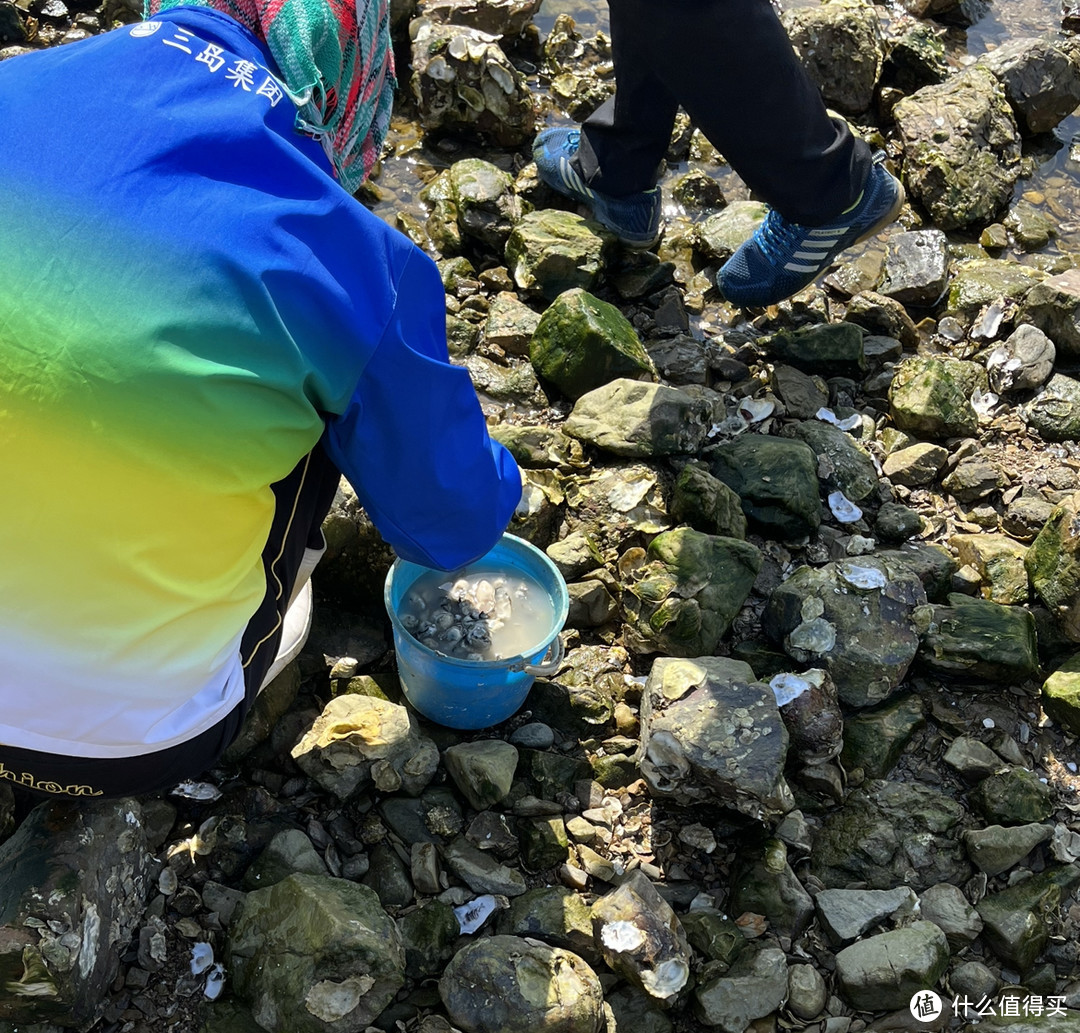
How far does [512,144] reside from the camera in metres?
4.04

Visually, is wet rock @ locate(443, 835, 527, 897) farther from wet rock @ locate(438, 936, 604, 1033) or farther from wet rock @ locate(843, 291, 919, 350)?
wet rock @ locate(843, 291, 919, 350)

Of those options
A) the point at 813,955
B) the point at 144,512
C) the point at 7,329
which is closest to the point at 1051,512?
the point at 813,955

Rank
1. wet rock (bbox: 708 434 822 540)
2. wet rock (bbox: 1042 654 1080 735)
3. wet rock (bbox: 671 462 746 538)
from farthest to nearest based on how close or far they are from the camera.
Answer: wet rock (bbox: 708 434 822 540), wet rock (bbox: 671 462 746 538), wet rock (bbox: 1042 654 1080 735)

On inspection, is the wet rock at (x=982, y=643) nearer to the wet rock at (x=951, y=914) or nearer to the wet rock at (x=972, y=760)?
the wet rock at (x=972, y=760)

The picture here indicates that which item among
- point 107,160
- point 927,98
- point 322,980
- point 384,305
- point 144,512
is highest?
point 107,160

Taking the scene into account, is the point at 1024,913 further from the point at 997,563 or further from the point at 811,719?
the point at 997,563

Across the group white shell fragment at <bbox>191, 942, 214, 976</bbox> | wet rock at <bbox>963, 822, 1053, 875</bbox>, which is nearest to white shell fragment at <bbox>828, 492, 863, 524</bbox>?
wet rock at <bbox>963, 822, 1053, 875</bbox>

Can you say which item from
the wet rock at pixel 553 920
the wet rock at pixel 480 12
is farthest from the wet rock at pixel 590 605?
the wet rock at pixel 480 12

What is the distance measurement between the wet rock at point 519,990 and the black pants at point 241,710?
0.61m

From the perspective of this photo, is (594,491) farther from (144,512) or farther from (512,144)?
(512,144)

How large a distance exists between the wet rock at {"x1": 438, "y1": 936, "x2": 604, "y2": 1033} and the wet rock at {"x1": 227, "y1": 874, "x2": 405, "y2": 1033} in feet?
0.38

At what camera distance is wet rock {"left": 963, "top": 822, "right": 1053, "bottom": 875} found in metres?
2.17

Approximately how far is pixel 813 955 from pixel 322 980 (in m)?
0.96

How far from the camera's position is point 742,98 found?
2.68 metres
